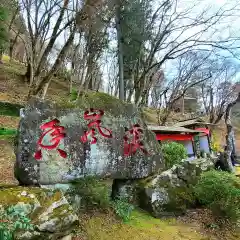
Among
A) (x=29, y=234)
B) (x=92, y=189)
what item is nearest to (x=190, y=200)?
(x=92, y=189)

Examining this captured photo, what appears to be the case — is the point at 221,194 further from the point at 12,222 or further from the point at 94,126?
the point at 12,222

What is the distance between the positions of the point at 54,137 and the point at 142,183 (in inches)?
96.4

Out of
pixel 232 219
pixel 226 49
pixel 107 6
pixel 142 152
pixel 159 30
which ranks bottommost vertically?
pixel 232 219

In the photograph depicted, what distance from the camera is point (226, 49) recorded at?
538 inches

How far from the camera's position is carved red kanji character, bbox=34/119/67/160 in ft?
19.0

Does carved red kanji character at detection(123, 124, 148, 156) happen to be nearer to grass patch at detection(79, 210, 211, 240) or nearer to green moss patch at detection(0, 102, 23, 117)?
grass patch at detection(79, 210, 211, 240)

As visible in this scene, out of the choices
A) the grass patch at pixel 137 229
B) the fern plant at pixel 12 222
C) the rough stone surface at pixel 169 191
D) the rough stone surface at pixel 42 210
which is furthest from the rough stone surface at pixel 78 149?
the fern plant at pixel 12 222

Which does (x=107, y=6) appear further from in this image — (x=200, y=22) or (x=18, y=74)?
(x=18, y=74)

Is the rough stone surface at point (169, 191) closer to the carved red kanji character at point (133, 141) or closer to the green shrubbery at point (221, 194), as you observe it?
the green shrubbery at point (221, 194)

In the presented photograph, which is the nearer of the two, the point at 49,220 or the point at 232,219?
the point at 49,220

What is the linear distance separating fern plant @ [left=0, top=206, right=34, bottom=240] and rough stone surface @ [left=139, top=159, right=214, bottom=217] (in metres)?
3.19

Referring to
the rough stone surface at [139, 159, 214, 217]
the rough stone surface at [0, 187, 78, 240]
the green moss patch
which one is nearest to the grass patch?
the rough stone surface at [139, 159, 214, 217]

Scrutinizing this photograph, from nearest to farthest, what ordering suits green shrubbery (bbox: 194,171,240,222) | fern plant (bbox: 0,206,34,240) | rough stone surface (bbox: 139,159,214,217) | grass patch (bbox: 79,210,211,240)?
fern plant (bbox: 0,206,34,240) → grass patch (bbox: 79,210,211,240) → green shrubbery (bbox: 194,171,240,222) → rough stone surface (bbox: 139,159,214,217)

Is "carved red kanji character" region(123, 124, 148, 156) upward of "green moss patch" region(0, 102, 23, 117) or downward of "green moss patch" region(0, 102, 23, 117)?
downward
